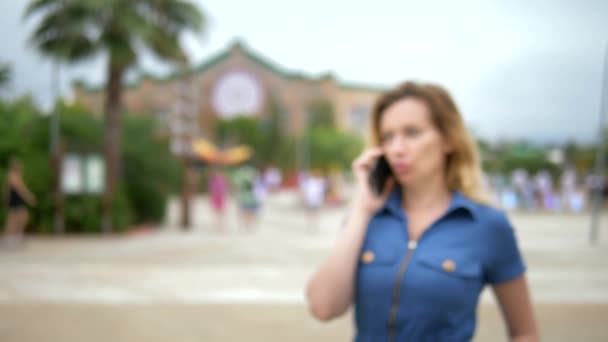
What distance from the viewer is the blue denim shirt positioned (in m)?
1.38

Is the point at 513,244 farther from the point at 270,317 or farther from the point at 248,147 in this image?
the point at 248,147

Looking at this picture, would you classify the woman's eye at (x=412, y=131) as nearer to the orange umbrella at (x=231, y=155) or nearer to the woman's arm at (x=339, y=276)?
the woman's arm at (x=339, y=276)

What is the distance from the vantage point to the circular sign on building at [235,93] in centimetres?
4834

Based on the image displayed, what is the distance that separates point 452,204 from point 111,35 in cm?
1221

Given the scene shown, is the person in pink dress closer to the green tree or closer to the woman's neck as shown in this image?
the woman's neck

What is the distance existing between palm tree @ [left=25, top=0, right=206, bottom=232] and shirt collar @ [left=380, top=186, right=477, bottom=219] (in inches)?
448

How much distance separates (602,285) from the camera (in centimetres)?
683

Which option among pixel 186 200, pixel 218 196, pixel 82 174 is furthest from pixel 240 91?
pixel 82 174

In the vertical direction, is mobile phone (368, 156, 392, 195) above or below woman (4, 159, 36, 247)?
above

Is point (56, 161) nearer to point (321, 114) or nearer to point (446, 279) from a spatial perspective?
point (446, 279)

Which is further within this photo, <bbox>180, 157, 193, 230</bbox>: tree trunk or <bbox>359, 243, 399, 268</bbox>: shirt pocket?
<bbox>180, 157, 193, 230</bbox>: tree trunk

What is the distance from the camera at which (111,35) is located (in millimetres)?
12094

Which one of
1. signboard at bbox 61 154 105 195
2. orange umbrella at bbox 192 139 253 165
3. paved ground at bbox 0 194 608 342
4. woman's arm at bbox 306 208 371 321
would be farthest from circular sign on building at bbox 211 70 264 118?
woman's arm at bbox 306 208 371 321

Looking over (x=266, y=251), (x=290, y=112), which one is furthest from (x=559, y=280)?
(x=290, y=112)
